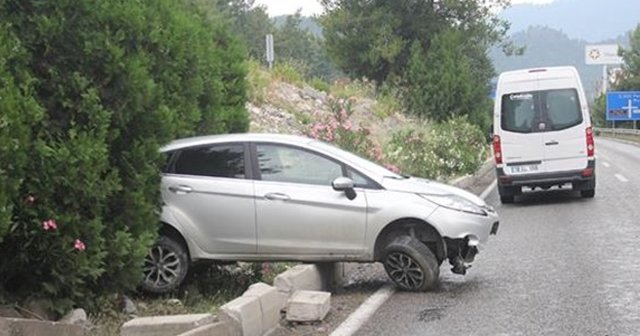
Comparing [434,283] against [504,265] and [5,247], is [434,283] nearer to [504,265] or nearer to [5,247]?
[504,265]

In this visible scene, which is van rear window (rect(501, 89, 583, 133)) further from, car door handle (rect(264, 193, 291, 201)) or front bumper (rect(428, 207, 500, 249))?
car door handle (rect(264, 193, 291, 201))

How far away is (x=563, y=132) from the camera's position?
16688 mm

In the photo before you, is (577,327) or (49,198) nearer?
(49,198)

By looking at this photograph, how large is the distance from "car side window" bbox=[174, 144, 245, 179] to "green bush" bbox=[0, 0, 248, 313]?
414 millimetres

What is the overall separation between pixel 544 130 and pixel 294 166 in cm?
922

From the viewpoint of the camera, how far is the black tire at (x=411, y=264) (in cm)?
863

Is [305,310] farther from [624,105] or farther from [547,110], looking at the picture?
[624,105]

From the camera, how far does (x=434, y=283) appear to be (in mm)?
8883

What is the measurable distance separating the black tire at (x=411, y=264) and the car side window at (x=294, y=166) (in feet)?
3.13

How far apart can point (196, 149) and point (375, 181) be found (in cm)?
187

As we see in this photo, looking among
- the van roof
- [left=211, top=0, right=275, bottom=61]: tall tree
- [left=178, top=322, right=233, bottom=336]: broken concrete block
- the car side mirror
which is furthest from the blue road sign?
[left=178, top=322, right=233, bottom=336]: broken concrete block

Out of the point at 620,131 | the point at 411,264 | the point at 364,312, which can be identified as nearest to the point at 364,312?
the point at 364,312

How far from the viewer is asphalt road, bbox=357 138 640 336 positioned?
7328 millimetres

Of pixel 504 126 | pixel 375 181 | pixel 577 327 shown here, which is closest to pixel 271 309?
pixel 375 181
